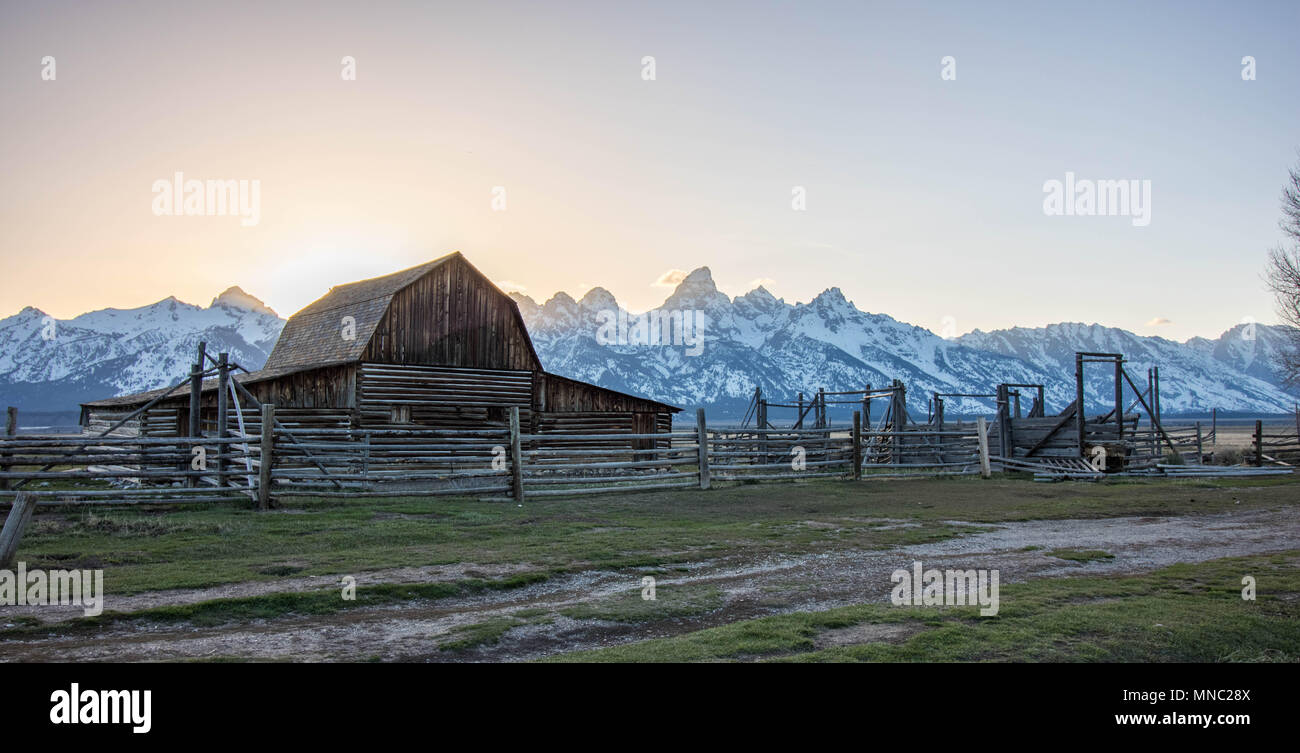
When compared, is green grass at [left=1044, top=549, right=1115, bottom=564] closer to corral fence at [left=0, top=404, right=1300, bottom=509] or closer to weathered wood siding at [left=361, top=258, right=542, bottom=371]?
corral fence at [left=0, top=404, right=1300, bottom=509]

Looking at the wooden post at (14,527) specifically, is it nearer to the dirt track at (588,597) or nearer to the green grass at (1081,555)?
the dirt track at (588,597)

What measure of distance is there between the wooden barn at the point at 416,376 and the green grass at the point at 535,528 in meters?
9.88

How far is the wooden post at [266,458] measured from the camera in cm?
1590

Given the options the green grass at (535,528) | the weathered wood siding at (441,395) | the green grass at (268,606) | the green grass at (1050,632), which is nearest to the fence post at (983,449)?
the green grass at (535,528)

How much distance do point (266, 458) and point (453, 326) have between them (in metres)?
14.2

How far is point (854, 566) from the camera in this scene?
35.3 feet

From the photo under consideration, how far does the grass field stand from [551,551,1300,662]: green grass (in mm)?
28

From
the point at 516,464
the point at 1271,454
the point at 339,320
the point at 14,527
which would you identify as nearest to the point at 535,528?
the point at 516,464

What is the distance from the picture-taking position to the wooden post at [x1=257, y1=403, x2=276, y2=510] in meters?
15.9
